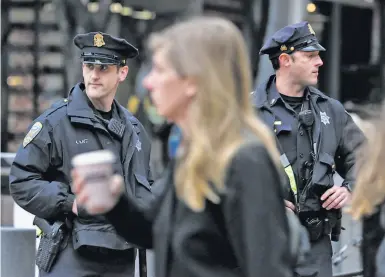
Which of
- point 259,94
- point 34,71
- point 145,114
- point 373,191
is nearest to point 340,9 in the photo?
point 145,114

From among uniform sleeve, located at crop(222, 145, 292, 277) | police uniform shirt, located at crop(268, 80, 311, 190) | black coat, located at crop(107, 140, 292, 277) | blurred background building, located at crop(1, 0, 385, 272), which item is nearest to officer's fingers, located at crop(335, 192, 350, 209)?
police uniform shirt, located at crop(268, 80, 311, 190)

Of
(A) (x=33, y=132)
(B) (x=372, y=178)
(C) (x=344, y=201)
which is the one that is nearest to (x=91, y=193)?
(B) (x=372, y=178)

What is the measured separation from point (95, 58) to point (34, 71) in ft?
28.2

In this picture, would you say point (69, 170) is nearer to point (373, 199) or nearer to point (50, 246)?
point (50, 246)

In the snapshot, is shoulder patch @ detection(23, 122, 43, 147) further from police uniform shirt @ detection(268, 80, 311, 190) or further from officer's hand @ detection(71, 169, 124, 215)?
officer's hand @ detection(71, 169, 124, 215)

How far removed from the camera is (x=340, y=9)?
15820 millimetres

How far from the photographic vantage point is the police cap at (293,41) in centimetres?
491

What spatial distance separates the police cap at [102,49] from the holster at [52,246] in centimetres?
90

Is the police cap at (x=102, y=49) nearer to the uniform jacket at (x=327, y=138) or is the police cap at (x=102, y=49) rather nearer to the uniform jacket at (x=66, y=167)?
the uniform jacket at (x=66, y=167)

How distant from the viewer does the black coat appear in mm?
2338

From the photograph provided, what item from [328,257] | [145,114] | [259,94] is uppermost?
[259,94]

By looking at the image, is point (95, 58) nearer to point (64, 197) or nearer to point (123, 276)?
point (64, 197)

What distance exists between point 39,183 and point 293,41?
1.61m

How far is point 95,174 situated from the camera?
7.95 ft
